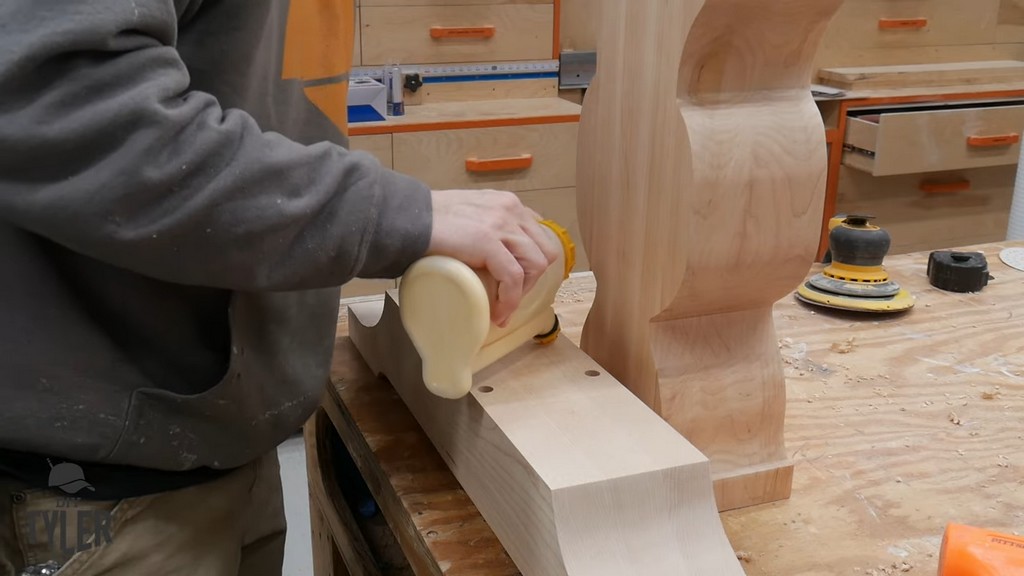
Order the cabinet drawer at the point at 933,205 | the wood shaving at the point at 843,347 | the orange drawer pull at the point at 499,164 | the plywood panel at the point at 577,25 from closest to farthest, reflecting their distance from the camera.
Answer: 1. the wood shaving at the point at 843,347
2. the orange drawer pull at the point at 499,164
3. the plywood panel at the point at 577,25
4. the cabinet drawer at the point at 933,205

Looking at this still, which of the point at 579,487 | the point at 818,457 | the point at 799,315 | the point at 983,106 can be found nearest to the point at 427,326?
the point at 579,487

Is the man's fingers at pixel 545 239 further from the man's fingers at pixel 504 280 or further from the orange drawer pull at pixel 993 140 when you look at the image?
the orange drawer pull at pixel 993 140

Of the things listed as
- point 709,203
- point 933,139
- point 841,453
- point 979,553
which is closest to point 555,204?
point 933,139

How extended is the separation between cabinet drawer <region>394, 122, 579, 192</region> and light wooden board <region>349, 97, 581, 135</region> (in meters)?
0.02

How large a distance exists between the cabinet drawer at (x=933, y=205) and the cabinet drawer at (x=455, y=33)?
1.04 m

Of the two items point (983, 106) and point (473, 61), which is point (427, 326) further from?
point (983, 106)

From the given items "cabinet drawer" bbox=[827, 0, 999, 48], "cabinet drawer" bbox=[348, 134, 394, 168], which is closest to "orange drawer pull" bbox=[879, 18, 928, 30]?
"cabinet drawer" bbox=[827, 0, 999, 48]

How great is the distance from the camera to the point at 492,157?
8.27 ft

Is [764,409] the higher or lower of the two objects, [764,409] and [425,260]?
the lower

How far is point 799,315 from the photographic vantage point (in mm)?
1232

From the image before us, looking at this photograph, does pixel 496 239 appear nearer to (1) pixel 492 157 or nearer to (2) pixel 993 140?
(1) pixel 492 157

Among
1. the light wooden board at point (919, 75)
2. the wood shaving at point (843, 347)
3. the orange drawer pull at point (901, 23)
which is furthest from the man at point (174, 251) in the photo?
the orange drawer pull at point (901, 23)

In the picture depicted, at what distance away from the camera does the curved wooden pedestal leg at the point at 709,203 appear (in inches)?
28.1

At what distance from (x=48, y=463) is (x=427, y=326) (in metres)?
0.30
